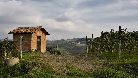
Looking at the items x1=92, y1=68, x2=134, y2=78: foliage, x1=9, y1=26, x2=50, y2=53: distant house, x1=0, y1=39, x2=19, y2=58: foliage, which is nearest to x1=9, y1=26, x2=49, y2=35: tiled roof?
x1=9, y1=26, x2=50, y2=53: distant house

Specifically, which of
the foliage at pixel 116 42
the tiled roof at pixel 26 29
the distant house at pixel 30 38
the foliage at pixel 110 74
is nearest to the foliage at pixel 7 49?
the distant house at pixel 30 38

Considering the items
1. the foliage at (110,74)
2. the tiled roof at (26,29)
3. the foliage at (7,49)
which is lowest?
the foliage at (110,74)

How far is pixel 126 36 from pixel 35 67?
2698 cm

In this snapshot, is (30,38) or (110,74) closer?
(110,74)

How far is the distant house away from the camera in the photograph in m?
52.5

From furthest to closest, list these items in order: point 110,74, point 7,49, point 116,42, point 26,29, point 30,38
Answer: point 116,42
point 26,29
point 30,38
point 7,49
point 110,74

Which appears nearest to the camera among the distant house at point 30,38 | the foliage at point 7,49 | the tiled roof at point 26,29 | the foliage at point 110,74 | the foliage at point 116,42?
the foliage at point 110,74

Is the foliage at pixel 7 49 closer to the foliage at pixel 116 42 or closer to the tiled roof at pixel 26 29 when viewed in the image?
the tiled roof at pixel 26 29

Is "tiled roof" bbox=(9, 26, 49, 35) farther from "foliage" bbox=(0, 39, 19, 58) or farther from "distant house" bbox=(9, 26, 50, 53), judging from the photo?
"foliage" bbox=(0, 39, 19, 58)

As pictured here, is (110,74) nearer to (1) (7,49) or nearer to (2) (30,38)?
(1) (7,49)

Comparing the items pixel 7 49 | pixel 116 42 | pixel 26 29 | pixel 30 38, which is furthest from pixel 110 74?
pixel 116 42

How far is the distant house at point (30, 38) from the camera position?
52531 millimetres

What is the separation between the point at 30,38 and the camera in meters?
53.2

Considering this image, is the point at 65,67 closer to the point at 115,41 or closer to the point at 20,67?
the point at 20,67
